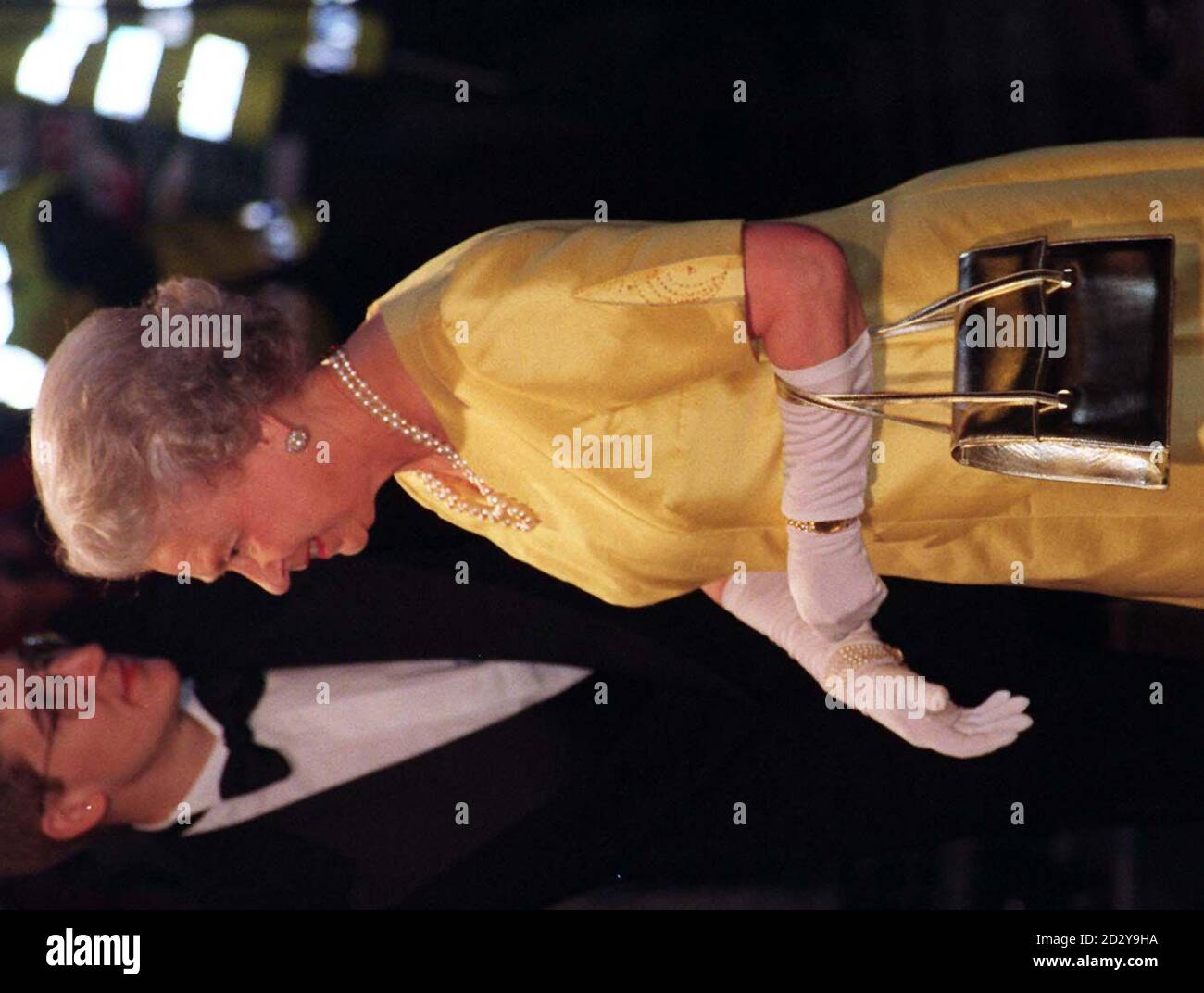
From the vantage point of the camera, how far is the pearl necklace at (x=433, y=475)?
1.25 metres

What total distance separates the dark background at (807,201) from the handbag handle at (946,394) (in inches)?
15.7

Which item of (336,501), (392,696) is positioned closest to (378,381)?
(336,501)

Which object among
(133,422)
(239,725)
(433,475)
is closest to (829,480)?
(433,475)

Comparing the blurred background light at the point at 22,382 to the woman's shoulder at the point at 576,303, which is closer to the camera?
the woman's shoulder at the point at 576,303

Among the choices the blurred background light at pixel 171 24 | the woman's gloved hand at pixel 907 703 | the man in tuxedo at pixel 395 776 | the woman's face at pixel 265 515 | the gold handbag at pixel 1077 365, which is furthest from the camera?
the blurred background light at pixel 171 24

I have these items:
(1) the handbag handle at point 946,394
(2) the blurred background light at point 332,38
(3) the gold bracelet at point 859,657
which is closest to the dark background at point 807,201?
(2) the blurred background light at point 332,38

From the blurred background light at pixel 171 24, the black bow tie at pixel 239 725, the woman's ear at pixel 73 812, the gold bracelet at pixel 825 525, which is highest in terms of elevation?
the blurred background light at pixel 171 24

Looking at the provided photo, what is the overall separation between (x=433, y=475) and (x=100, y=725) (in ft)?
1.56

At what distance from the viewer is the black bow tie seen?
1.46m

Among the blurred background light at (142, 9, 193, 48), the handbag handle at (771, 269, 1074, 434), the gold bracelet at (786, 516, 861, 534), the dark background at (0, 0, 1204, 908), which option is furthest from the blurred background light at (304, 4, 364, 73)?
the gold bracelet at (786, 516, 861, 534)

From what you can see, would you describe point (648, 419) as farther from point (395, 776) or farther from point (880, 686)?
point (395, 776)

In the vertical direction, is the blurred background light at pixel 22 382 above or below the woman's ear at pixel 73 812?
above

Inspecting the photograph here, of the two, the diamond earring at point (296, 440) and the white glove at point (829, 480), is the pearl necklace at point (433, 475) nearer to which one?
the diamond earring at point (296, 440)
